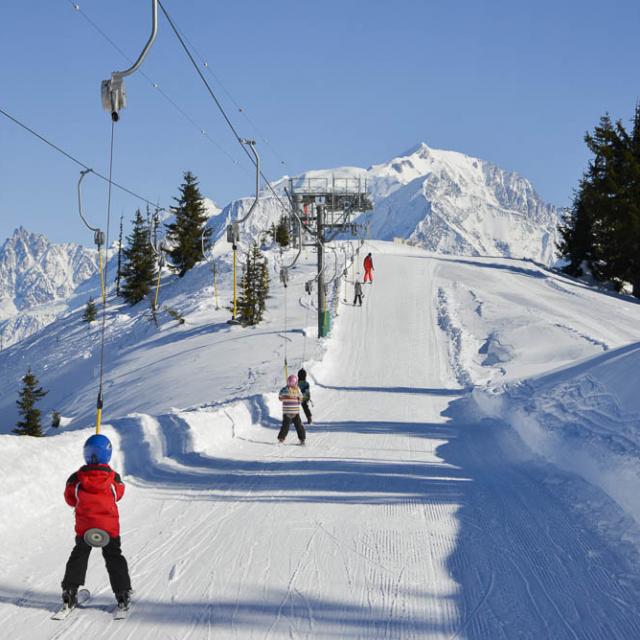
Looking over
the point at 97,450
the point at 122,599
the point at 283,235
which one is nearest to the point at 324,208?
the point at 97,450

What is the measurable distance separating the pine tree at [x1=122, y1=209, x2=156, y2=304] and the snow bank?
48839 mm

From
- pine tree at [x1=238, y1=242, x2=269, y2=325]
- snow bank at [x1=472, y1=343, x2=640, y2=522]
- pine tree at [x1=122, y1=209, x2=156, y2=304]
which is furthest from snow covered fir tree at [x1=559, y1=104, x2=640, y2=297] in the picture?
pine tree at [x1=122, y1=209, x2=156, y2=304]

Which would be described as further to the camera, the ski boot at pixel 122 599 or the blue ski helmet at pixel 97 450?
A: the blue ski helmet at pixel 97 450

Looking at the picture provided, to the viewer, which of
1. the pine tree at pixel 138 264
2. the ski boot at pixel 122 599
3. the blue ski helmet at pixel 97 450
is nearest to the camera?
the ski boot at pixel 122 599

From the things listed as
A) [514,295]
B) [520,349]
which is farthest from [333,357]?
[514,295]

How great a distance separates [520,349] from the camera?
3034cm

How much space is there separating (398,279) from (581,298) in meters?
13.0

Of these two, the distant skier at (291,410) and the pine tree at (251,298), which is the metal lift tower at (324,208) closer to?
the pine tree at (251,298)

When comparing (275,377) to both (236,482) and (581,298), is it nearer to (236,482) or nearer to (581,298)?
(236,482)

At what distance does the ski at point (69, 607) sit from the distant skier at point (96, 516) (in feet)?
0.14

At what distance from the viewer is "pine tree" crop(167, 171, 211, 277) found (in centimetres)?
6525

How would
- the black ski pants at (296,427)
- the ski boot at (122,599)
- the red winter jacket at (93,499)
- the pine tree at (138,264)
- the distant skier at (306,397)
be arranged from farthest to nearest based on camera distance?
1. the pine tree at (138,264)
2. the distant skier at (306,397)
3. the black ski pants at (296,427)
4. the red winter jacket at (93,499)
5. the ski boot at (122,599)

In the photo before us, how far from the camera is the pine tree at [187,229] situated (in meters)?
65.2

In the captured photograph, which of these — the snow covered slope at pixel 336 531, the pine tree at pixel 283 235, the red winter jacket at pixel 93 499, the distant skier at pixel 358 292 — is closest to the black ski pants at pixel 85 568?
the red winter jacket at pixel 93 499
